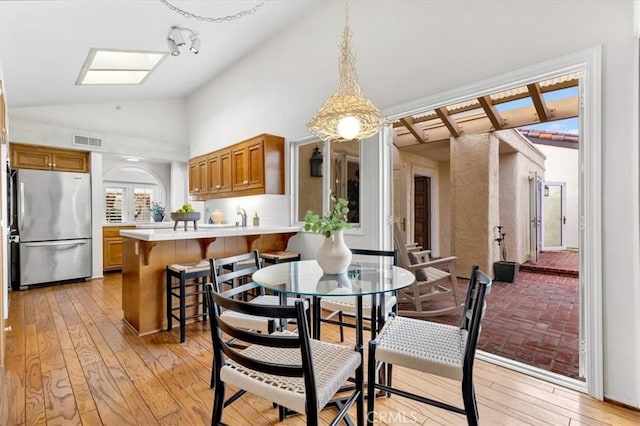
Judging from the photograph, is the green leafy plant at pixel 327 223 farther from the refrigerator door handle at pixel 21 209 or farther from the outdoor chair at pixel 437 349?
the refrigerator door handle at pixel 21 209

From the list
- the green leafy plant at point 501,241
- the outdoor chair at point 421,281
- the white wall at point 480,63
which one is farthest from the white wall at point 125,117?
the green leafy plant at point 501,241

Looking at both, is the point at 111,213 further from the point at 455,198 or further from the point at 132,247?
the point at 455,198

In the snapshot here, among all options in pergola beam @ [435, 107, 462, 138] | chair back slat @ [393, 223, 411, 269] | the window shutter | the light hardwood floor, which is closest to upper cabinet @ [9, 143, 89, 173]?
the window shutter

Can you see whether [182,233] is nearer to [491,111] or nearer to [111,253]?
[111,253]

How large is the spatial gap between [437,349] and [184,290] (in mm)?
2256

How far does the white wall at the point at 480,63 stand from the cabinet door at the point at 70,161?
327 cm

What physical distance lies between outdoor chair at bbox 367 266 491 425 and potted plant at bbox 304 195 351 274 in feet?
1.52

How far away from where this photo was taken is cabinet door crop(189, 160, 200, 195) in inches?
227

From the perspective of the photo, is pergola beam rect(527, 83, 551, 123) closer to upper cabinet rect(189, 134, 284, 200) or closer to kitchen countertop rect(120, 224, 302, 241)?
upper cabinet rect(189, 134, 284, 200)

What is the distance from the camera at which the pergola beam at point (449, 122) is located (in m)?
4.38

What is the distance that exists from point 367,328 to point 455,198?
11.2ft

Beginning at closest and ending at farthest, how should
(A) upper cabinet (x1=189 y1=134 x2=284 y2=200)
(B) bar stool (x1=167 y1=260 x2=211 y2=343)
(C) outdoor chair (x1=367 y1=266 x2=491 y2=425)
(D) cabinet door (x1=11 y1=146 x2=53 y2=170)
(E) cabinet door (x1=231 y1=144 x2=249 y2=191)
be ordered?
(C) outdoor chair (x1=367 y1=266 x2=491 y2=425), (B) bar stool (x1=167 y1=260 x2=211 y2=343), (A) upper cabinet (x1=189 y1=134 x2=284 y2=200), (E) cabinet door (x1=231 y1=144 x2=249 y2=191), (D) cabinet door (x1=11 y1=146 x2=53 y2=170)

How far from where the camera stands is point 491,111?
4.01m

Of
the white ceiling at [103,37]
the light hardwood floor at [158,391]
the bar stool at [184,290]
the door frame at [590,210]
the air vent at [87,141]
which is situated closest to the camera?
the light hardwood floor at [158,391]
